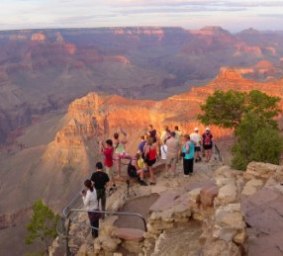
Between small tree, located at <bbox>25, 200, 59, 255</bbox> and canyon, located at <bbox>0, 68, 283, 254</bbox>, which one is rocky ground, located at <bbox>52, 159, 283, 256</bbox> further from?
canyon, located at <bbox>0, 68, 283, 254</bbox>

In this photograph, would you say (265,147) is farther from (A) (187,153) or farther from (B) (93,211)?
(B) (93,211)

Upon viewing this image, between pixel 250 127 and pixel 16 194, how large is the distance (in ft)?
137

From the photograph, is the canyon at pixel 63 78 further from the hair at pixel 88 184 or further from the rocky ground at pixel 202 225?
the hair at pixel 88 184

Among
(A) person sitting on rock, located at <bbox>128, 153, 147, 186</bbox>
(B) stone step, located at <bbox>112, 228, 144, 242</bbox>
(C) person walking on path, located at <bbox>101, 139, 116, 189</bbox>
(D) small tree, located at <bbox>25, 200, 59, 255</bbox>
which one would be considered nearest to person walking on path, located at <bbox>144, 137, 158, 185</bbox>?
(A) person sitting on rock, located at <bbox>128, 153, 147, 186</bbox>

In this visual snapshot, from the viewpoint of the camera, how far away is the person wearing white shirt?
450 inches

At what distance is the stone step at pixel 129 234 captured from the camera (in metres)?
10.5

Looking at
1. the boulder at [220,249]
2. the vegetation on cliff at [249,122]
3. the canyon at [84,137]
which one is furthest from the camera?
the canyon at [84,137]

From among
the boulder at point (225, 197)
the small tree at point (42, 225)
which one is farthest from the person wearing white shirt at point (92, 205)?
the small tree at point (42, 225)

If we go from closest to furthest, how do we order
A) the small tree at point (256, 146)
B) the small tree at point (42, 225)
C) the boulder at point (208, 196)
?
the boulder at point (208, 196)
the small tree at point (256, 146)
the small tree at point (42, 225)

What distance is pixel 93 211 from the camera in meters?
11.3

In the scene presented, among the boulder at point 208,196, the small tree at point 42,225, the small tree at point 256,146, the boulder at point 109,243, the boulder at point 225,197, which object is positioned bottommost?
the small tree at point 42,225

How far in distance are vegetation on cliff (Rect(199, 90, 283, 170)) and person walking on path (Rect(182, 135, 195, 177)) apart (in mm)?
4689

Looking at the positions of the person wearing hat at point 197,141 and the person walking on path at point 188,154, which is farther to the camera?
the person wearing hat at point 197,141

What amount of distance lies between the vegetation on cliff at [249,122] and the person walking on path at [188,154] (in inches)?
185
